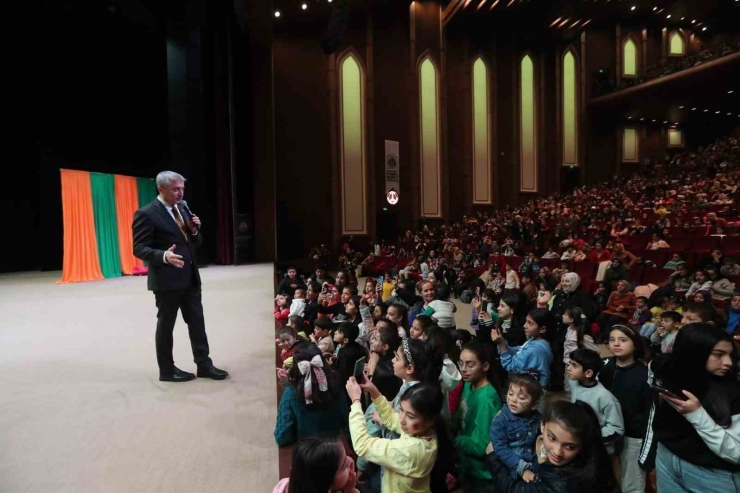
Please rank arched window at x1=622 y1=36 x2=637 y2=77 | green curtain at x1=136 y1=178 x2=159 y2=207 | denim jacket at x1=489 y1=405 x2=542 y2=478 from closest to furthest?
1. denim jacket at x1=489 y1=405 x2=542 y2=478
2. green curtain at x1=136 y1=178 x2=159 y2=207
3. arched window at x1=622 y1=36 x2=637 y2=77

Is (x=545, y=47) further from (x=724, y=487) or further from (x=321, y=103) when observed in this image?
(x=724, y=487)

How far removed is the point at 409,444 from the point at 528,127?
1651 centimetres

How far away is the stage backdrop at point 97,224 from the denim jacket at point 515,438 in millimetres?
8188

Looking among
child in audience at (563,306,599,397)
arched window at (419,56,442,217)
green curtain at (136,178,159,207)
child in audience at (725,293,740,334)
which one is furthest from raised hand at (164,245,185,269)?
arched window at (419,56,442,217)

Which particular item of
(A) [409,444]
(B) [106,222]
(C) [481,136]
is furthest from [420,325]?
(C) [481,136]

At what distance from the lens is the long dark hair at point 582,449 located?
1340 millimetres

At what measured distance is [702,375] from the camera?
1390mm

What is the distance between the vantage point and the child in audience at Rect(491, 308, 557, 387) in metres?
2.56

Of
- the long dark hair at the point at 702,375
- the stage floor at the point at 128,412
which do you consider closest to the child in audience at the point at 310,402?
the stage floor at the point at 128,412

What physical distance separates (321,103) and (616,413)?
41.0 ft

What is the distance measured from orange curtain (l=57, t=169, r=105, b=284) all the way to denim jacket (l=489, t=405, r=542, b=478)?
9058mm

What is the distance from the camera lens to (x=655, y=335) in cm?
386

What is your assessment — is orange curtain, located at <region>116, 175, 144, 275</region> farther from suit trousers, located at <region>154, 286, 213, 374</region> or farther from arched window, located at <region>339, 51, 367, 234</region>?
suit trousers, located at <region>154, 286, 213, 374</region>

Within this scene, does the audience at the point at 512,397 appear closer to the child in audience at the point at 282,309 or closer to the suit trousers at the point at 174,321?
the child in audience at the point at 282,309
